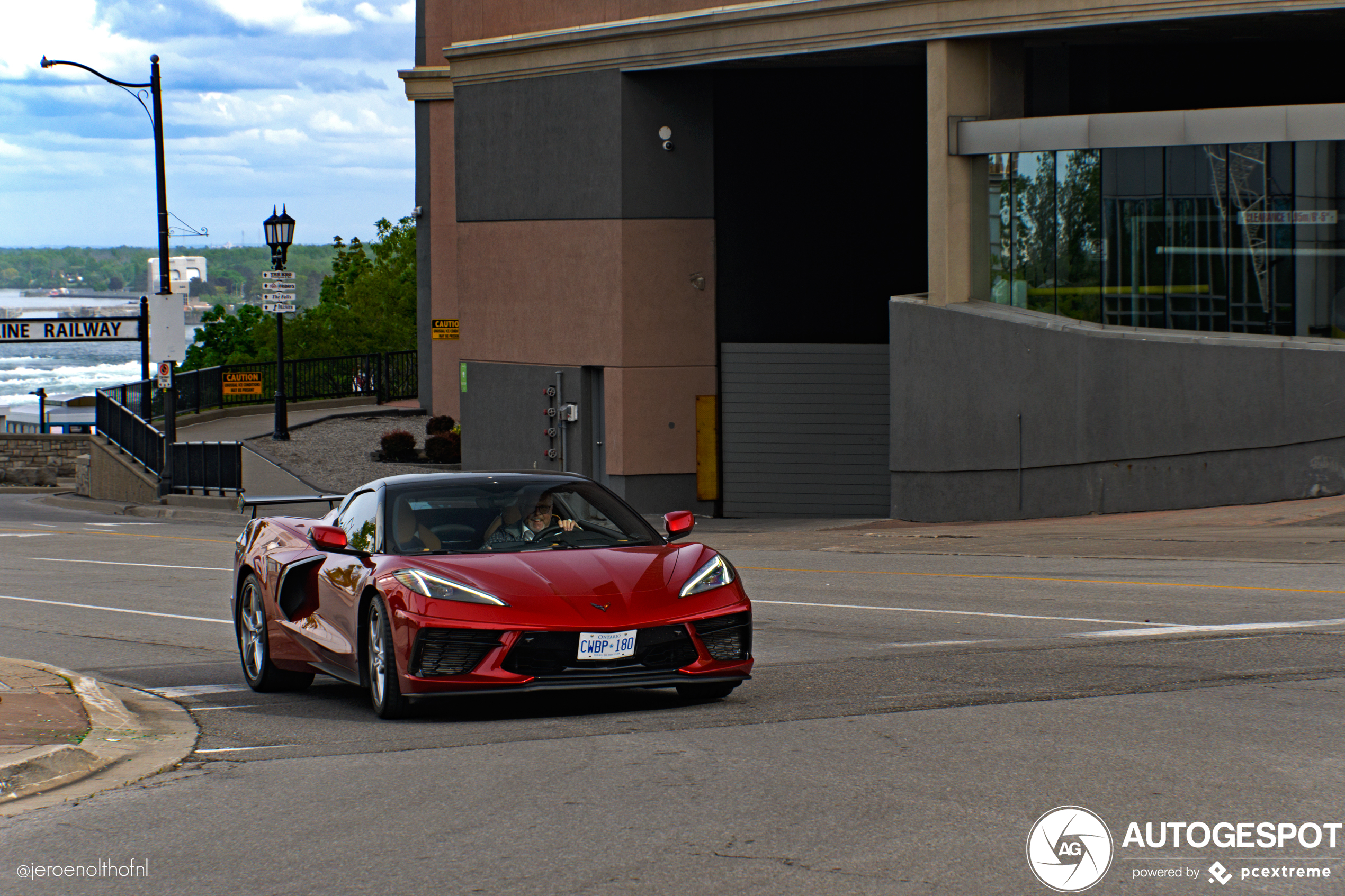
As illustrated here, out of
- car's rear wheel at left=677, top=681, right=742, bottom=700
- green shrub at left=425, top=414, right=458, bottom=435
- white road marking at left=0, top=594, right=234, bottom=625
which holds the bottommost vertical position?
white road marking at left=0, top=594, right=234, bottom=625

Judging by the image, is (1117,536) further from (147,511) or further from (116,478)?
(116,478)

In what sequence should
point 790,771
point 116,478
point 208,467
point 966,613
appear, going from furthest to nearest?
point 116,478 → point 208,467 → point 966,613 → point 790,771

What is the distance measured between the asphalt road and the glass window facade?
37.6ft

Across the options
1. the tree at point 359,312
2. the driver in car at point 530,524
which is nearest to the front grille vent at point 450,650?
the driver in car at point 530,524

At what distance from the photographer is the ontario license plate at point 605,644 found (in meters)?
8.32

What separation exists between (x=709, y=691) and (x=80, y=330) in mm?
39682

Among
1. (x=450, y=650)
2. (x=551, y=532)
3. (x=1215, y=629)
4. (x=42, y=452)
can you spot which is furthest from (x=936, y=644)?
(x=42, y=452)

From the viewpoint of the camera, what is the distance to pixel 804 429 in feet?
102

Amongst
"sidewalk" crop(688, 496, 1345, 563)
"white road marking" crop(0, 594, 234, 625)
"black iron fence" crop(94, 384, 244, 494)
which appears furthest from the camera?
"black iron fence" crop(94, 384, 244, 494)

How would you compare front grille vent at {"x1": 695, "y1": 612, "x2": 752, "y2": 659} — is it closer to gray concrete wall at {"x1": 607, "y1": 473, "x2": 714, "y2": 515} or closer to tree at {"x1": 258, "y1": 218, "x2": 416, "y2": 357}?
gray concrete wall at {"x1": 607, "y1": 473, "x2": 714, "y2": 515}

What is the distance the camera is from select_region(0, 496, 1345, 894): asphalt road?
572cm

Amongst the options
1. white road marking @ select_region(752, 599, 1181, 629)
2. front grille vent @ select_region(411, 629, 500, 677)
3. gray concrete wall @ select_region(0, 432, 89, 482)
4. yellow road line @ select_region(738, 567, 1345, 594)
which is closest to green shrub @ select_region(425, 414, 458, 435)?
gray concrete wall @ select_region(0, 432, 89, 482)

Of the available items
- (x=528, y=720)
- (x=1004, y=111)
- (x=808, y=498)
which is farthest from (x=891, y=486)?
(x=528, y=720)

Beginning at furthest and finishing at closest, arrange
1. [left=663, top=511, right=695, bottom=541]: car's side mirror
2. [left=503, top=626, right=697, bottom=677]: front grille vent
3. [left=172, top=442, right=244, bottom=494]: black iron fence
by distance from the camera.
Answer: [left=172, top=442, right=244, bottom=494]: black iron fence < [left=663, top=511, right=695, bottom=541]: car's side mirror < [left=503, top=626, right=697, bottom=677]: front grille vent
